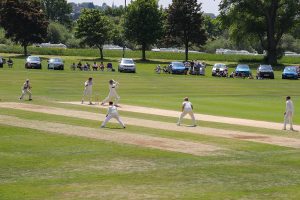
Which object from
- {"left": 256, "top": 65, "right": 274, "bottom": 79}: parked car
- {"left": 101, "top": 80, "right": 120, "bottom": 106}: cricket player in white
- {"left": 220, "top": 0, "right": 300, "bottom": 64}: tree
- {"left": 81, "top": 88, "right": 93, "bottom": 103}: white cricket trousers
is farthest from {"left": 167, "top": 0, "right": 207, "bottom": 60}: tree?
{"left": 101, "top": 80, "right": 120, "bottom": 106}: cricket player in white

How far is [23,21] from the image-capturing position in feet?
351

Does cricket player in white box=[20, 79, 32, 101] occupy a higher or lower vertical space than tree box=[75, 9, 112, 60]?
lower

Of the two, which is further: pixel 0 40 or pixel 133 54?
pixel 0 40

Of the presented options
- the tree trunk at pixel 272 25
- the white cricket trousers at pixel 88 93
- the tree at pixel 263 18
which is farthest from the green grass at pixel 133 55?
the white cricket trousers at pixel 88 93

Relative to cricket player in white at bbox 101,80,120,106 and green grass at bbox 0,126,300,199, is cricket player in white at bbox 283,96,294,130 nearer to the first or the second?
green grass at bbox 0,126,300,199

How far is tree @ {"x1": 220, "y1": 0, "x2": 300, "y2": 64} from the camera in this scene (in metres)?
101

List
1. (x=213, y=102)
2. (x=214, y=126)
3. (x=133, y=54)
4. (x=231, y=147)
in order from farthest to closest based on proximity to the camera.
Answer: (x=133, y=54)
(x=213, y=102)
(x=214, y=126)
(x=231, y=147)

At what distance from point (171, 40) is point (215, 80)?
4197 cm

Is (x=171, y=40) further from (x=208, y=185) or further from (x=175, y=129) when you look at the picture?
(x=208, y=185)

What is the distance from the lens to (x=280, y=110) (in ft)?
155

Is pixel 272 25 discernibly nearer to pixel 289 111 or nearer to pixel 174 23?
pixel 174 23

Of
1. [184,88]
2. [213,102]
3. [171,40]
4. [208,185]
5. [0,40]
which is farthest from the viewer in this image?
[0,40]

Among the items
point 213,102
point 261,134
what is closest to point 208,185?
point 261,134

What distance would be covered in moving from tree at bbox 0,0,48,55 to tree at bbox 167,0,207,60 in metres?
18.9
